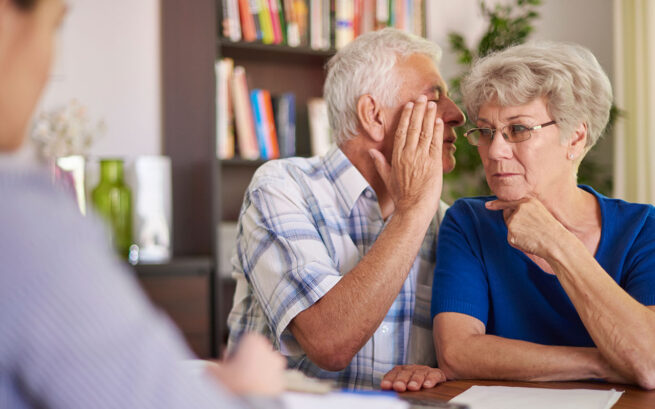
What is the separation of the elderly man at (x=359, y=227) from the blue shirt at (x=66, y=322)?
867 mm

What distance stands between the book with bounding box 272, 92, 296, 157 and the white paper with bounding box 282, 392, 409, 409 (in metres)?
2.59

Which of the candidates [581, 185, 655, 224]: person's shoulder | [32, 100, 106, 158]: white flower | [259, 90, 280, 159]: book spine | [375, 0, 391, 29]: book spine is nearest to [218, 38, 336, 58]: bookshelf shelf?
[259, 90, 280, 159]: book spine

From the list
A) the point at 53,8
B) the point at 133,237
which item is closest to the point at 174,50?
the point at 133,237

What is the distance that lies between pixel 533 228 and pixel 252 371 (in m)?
1.02

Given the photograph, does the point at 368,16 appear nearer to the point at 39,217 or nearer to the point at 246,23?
the point at 246,23

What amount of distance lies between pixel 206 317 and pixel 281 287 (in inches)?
58.1

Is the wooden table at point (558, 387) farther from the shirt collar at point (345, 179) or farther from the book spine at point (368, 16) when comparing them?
the book spine at point (368, 16)

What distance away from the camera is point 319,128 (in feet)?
10.6

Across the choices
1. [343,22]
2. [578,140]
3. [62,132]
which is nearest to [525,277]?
[578,140]

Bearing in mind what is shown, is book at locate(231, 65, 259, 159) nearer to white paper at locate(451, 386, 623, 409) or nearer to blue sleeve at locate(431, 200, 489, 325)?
blue sleeve at locate(431, 200, 489, 325)

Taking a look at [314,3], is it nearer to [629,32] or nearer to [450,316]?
[629,32]

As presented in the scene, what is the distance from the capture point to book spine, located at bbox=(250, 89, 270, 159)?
10.1 ft

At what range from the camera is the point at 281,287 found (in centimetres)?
142

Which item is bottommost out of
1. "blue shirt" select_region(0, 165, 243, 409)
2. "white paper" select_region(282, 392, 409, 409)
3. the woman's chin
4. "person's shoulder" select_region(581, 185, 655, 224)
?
"white paper" select_region(282, 392, 409, 409)
